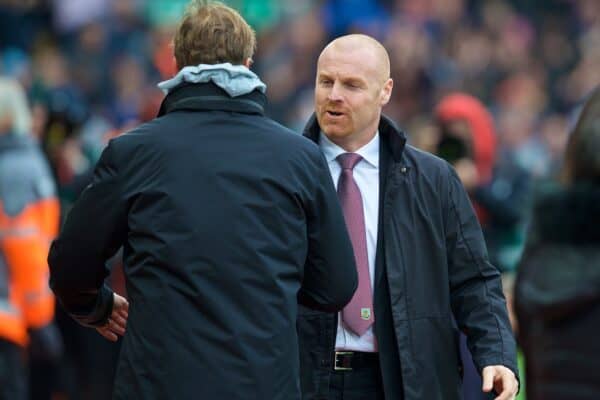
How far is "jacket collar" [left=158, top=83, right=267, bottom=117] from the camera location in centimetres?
527

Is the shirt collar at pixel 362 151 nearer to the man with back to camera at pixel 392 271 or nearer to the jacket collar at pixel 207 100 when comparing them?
the man with back to camera at pixel 392 271

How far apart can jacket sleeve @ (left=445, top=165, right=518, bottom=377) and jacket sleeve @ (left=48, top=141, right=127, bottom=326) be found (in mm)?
1470

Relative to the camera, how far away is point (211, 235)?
509cm

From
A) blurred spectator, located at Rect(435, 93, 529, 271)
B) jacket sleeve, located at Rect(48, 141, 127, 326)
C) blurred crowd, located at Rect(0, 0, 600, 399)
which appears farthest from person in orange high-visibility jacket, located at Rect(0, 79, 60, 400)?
blurred crowd, located at Rect(0, 0, 600, 399)

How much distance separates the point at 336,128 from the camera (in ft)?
20.7

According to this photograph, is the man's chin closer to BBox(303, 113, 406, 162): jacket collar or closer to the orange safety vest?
BBox(303, 113, 406, 162): jacket collar

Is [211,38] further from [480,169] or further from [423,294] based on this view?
[480,169]

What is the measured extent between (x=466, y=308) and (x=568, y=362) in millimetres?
1935

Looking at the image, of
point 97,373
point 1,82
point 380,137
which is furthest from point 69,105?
point 380,137

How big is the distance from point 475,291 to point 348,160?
2.36ft

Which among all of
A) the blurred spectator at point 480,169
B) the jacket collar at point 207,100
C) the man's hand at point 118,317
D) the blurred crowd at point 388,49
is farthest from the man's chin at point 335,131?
the blurred crowd at point 388,49

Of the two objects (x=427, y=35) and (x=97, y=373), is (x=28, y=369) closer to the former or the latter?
(x=97, y=373)

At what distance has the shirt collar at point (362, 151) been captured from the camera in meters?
6.32

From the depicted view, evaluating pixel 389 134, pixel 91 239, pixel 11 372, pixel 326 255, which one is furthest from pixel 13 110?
pixel 326 255
